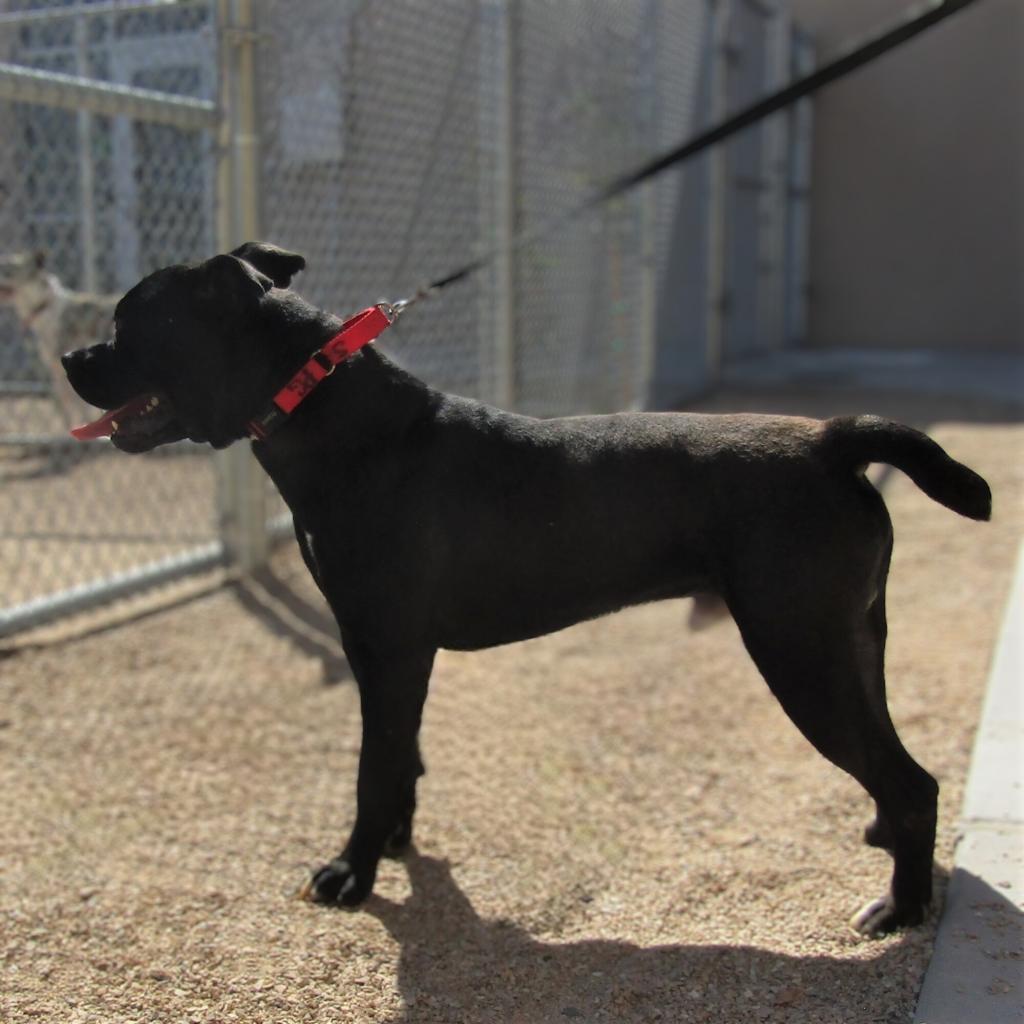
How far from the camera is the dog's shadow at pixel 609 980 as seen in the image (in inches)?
85.0

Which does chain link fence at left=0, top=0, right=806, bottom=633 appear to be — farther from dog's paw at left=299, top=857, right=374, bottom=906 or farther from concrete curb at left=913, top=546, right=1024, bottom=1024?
concrete curb at left=913, top=546, right=1024, bottom=1024

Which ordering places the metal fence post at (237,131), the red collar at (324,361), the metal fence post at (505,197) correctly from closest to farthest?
the red collar at (324,361) < the metal fence post at (237,131) < the metal fence post at (505,197)

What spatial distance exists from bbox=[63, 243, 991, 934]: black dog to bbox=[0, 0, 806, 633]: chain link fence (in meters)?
1.90

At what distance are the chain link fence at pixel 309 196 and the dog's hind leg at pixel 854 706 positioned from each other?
9.67 feet

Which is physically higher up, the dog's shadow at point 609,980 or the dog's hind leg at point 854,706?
the dog's hind leg at point 854,706

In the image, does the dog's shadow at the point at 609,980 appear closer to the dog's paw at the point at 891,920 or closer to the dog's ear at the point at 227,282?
the dog's paw at the point at 891,920

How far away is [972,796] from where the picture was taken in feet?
9.72

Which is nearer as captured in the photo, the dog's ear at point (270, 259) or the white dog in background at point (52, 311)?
the dog's ear at point (270, 259)

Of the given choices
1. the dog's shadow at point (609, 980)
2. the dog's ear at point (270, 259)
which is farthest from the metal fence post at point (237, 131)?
the dog's shadow at point (609, 980)

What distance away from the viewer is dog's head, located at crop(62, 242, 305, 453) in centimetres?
235

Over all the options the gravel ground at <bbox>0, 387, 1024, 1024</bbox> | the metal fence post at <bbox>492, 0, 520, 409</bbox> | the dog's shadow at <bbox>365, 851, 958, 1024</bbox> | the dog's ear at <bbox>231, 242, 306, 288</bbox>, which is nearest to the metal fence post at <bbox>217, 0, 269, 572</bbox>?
the gravel ground at <bbox>0, 387, 1024, 1024</bbox>

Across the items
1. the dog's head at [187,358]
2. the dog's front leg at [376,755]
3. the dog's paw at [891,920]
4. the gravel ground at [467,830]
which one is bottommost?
the gravel ground at [467,830]

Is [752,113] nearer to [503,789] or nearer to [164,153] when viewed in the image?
[503,789]

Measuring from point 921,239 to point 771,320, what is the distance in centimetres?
206
